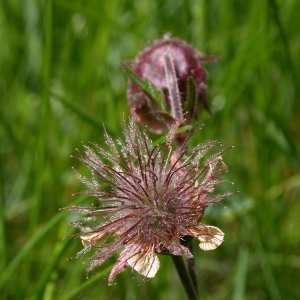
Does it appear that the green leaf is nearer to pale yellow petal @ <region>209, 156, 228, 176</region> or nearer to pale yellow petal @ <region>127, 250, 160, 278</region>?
pale yellow petal @ <region>209, 156, 228, 176</region>

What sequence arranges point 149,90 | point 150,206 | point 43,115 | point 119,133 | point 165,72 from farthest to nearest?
point 119,133 → point 43,115 → point 165,72 → point 149,90 → point 150,206

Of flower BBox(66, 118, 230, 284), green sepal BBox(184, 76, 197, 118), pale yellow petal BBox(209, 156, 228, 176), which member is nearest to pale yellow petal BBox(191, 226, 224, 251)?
flower BBox(66, 118, 230, 284)

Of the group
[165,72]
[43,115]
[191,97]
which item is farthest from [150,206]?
[43,115]

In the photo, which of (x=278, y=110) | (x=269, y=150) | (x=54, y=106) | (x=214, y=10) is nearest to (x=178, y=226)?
(x=269, y=150)

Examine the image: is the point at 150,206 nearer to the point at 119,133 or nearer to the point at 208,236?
the point at 208,236

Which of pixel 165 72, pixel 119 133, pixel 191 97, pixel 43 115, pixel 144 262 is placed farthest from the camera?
pixel 119 133
